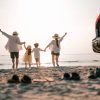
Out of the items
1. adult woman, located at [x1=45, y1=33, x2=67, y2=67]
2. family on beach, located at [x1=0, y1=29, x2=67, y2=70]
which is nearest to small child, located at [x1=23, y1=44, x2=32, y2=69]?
family on beach, located at [x1=0, y1=29, x2=67, y2=70]

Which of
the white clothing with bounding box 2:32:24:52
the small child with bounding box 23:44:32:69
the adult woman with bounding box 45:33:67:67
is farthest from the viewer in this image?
the small child with bounding box 23:44:32:69

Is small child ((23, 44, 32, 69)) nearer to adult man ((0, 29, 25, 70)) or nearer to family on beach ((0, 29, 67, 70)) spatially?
family on beach ((0, 29, 67, 70))

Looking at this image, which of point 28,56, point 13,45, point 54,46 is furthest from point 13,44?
point 54,46

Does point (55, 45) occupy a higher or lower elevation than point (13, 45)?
higher

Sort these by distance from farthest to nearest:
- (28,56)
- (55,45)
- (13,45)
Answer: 1. (28,56)
2. (55,45)
3. (13,45)

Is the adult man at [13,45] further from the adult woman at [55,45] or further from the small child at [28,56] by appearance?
the adult woman at [55,45]

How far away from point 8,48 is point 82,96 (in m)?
10.7

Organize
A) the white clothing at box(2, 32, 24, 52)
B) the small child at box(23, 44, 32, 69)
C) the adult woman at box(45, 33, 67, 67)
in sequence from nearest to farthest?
1. the white clothing at box(2, 32, 24, 52)
2. the adult woman at box(45, 33, 67, 67)
3. the small child at box(23, 44, 32, 69)

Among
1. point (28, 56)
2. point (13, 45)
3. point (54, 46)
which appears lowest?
point (28, 56)

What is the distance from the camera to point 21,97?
5.82 meters

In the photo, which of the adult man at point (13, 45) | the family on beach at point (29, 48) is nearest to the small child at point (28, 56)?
the family on beach at point (29, 48)

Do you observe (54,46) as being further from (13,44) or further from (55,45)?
(13,44)

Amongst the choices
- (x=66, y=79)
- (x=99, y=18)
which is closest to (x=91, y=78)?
(x=66, y=79)

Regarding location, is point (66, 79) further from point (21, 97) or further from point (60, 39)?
point (60, 39)
